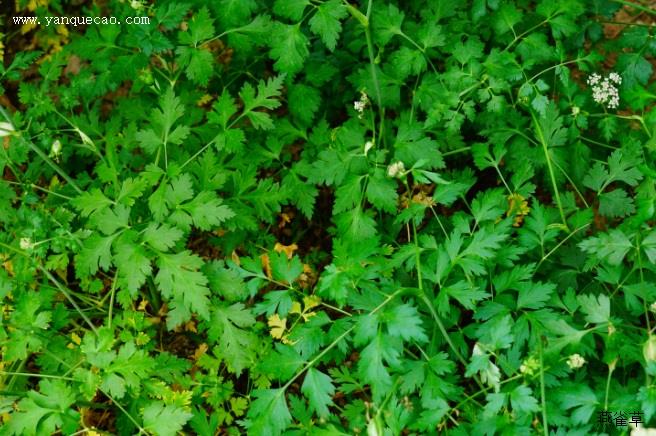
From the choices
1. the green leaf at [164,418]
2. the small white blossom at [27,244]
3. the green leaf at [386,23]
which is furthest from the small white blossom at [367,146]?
the small white blossom at [27,244]

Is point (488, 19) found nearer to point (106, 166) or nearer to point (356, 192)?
point (356, 192)

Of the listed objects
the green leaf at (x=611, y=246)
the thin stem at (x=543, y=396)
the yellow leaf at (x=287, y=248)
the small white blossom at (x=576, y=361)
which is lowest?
the yellow leaf at (x=287, y=248)

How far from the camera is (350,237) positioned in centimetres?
295

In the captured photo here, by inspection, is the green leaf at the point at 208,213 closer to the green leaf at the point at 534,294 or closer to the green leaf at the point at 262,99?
the green leaf at the point at 262,99

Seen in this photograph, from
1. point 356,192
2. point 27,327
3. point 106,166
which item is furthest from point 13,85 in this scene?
point 356,192

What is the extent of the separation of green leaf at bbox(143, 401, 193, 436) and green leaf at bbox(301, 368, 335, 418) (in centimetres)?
55

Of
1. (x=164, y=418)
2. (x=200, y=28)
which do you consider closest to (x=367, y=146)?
(x=200, y=28)

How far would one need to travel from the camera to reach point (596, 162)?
3074 mm

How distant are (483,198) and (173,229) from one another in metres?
1.39

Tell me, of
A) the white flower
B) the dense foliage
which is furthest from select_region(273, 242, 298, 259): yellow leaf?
the white flower

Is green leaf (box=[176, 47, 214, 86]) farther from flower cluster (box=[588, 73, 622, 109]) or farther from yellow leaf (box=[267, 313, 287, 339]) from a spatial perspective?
flower cluster (box=[588, 73, 622, 109])

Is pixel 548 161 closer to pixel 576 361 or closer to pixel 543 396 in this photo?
pixel 576 361

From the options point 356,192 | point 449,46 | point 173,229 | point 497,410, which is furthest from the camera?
point 449,46

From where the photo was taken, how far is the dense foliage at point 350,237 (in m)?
→ 2.54
